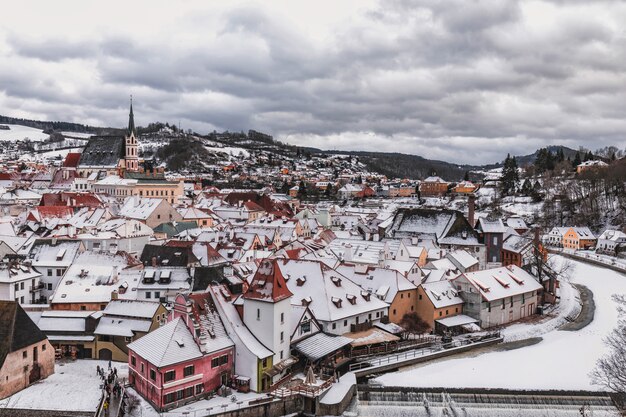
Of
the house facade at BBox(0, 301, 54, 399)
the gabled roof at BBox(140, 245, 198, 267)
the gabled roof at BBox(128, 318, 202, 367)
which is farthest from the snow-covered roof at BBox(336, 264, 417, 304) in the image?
the house facade at BBox(0, 301, 54, 399)

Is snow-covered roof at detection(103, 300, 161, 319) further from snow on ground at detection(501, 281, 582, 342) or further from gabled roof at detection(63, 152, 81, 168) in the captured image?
gabled roof at detection(63, 152, 81, 168)

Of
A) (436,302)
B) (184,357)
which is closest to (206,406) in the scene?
(184,357)

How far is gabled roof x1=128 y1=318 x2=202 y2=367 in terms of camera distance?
29.1 metres

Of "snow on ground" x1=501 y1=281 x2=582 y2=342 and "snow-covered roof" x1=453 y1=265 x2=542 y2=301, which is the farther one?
"snow-covered roof" x1=453 y1=265 x2=542 y2=301

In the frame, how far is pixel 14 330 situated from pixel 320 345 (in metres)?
18.2

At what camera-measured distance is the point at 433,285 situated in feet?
152

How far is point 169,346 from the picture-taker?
96.9 feet

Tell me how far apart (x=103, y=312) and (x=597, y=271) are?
67457mm

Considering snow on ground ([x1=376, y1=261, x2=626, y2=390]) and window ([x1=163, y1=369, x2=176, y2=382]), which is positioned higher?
window ([x1=163, y1=369, x2=176, y2=382])

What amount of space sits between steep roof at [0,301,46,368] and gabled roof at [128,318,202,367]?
21.4 ft

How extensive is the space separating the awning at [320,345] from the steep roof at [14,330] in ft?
52.1

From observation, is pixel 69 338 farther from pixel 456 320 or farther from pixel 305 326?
pixel 456 320

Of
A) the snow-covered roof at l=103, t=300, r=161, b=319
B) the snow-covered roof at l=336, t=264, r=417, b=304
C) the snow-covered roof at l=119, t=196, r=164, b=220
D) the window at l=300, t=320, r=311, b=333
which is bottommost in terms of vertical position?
the window at l=300, t=320, r=311, b=333

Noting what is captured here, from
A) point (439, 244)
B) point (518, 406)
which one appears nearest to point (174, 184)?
point (439, 244)
